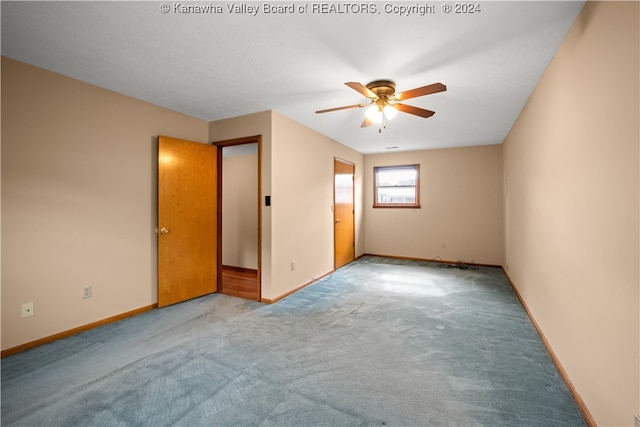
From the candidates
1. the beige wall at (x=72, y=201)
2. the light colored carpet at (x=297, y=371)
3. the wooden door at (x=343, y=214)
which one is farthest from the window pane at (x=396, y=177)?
the beige wall at (x=72, y=201)

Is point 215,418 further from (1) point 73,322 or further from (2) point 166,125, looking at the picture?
(2) point 166,125

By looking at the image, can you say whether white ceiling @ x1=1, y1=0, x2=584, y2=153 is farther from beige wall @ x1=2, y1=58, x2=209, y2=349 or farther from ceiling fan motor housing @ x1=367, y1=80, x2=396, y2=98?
beige wall @ x1=2, y1=58, x2=209, y2=349

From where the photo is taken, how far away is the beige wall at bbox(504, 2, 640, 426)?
1269 millimetres

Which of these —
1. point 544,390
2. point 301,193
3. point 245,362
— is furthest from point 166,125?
point 544,390

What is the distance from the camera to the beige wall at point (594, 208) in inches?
49.9

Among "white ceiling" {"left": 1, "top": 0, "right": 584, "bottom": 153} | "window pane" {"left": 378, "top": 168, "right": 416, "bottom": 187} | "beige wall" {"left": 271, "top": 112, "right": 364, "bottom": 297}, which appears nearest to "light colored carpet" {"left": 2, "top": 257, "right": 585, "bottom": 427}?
"beige wall" {"left": 271, "top": 112, "right": 364, "bottom": 297}

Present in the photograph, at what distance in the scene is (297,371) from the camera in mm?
2096

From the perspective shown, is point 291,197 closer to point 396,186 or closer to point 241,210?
point 241,210

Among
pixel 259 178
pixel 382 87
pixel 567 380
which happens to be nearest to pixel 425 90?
pixel 382 87

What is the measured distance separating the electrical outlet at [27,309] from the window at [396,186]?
5.70m

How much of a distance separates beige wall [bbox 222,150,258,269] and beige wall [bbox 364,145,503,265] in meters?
2.71

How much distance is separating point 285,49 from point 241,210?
12.4 feet

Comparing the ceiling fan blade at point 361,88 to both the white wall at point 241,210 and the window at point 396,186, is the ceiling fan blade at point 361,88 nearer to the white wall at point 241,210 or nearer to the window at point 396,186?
the white wall at point 241,210

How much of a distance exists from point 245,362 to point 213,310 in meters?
1.28
